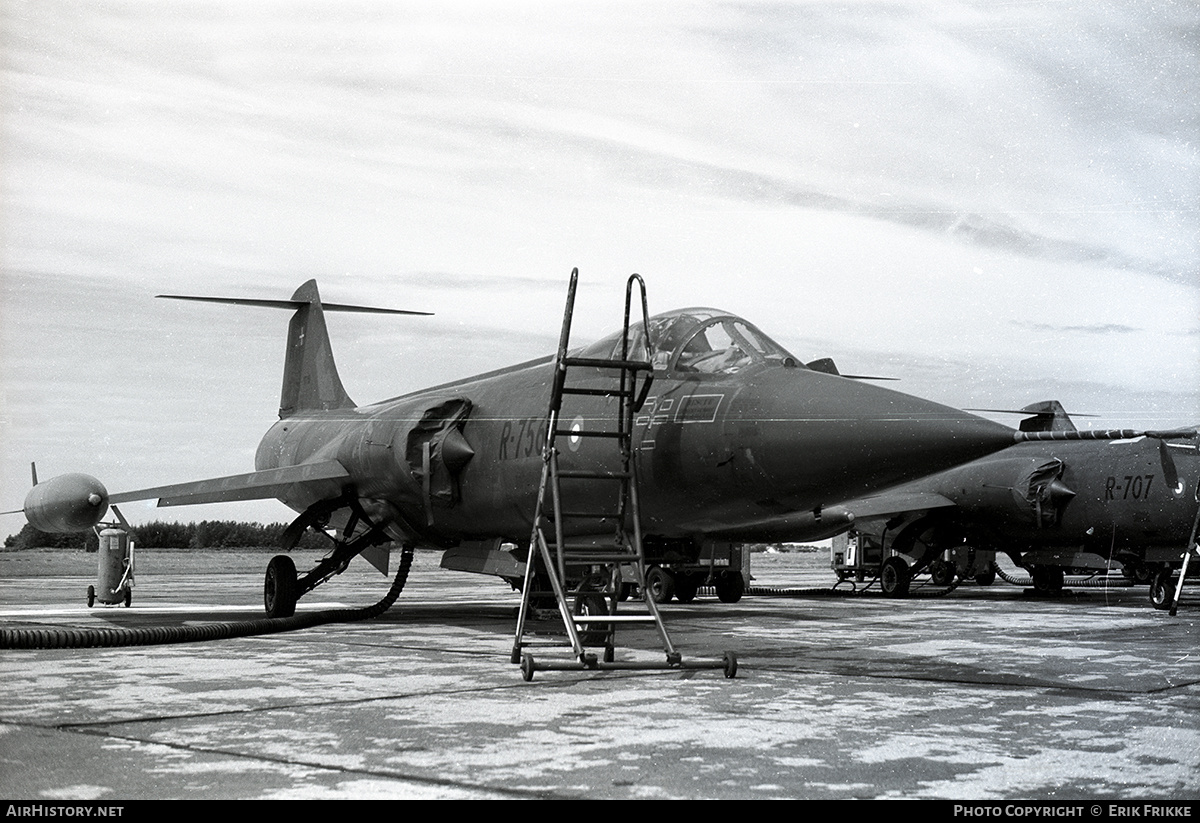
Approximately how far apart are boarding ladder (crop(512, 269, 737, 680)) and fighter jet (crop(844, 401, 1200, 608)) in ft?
24.3

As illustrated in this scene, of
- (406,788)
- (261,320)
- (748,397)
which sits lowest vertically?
(406,788)

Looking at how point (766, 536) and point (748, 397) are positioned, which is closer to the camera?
point (748, 397)

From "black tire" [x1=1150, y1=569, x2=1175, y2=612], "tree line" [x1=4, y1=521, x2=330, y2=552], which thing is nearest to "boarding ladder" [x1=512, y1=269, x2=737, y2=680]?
"tree line" [x1=4, y1=521, x2=330, y2=552]

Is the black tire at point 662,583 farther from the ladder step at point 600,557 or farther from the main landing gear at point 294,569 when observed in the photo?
the ladder step at point 600,557

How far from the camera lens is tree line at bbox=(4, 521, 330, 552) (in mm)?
11281

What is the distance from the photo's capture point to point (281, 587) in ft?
36.2

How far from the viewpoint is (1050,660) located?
23.9 ft

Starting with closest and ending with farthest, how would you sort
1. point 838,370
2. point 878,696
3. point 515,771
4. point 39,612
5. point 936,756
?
point 515,771 → point 936,756 → point 878,696 → point 838,370 → point 39,612

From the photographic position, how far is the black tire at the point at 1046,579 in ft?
65.6

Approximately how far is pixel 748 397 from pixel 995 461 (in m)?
13.4

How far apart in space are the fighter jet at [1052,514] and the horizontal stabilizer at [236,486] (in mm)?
7363

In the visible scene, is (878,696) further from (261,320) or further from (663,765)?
(261,320)

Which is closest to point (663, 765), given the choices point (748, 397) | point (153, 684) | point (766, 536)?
point (153, 684)

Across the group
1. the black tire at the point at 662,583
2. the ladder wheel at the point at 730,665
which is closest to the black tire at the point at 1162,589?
the black tire at the point at 662,583
